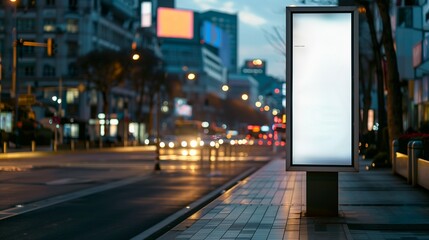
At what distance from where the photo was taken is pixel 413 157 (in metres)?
22.5

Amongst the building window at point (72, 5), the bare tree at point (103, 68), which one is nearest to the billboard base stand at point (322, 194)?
the bare tree at point (103, 68)

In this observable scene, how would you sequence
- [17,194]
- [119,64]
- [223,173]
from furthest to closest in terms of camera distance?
[119,64]
[223,173]
[17,194]

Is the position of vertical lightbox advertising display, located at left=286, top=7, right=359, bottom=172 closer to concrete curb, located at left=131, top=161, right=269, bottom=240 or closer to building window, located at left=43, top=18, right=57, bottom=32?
concrete curb, located at left=131, top=161, right=269, bottom=240

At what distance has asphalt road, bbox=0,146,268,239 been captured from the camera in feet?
46.5

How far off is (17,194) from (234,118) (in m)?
155

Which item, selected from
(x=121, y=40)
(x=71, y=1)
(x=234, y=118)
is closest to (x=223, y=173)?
(x=71, y=1)

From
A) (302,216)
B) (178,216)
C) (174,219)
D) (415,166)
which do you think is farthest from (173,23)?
(302,216)

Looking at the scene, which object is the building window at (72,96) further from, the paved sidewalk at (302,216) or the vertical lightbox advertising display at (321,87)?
the vertical lightbox advertising display at (321,87)

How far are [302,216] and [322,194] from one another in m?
0.63

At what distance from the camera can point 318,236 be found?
12.0 metres

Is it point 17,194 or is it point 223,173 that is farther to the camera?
point 223,173

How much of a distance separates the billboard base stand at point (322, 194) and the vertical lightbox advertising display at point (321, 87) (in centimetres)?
45

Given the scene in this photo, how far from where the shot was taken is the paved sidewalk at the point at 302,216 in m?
12.4

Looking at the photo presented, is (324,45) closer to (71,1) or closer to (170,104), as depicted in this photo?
(71,1)
